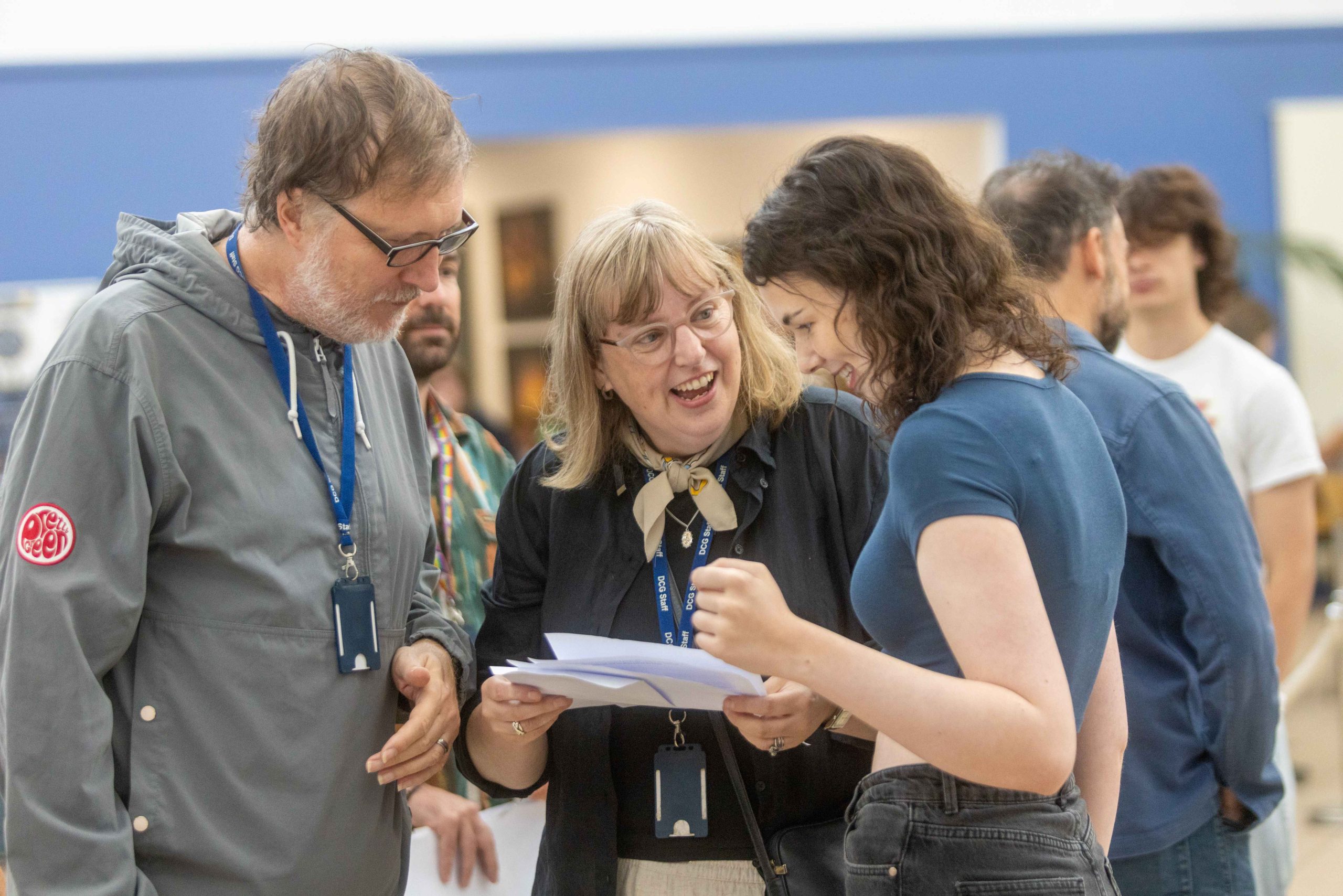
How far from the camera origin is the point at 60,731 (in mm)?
1433

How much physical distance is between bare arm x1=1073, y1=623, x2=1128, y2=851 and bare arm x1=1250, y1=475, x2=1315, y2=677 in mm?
1389

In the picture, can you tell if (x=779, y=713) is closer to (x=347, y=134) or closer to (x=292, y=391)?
(x=292, y=391)

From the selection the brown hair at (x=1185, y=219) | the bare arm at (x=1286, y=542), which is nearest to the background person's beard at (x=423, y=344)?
the brown hair at (x=1185, y=219)

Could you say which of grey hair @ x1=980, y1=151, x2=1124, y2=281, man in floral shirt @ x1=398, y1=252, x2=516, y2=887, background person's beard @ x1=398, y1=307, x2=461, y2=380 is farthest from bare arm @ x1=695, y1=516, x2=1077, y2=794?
background person's beard @ x1=398, y1=307, x2=461, y2=380

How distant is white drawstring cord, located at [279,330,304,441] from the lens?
1.73 metres

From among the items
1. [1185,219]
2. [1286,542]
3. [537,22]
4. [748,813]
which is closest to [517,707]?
[748,813]

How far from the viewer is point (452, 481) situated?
2.61 meters

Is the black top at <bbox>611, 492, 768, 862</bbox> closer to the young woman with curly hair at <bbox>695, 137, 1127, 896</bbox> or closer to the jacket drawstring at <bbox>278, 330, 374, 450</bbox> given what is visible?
the young woman with curly hair at <bbox>695, 137, 1127, 896</bbox>

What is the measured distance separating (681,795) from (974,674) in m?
0.72

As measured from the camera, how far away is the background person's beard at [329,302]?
1.71 m

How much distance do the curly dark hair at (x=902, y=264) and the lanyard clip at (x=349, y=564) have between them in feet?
2.43

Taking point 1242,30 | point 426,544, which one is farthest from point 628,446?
point 1242,30

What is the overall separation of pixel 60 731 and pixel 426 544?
2.36 ft

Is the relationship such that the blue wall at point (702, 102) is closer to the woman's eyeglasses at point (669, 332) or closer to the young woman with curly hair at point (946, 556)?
the woman's eyeglasses at point (669, 332)
